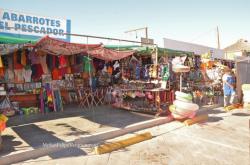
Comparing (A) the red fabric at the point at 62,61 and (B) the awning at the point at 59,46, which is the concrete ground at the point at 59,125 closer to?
(A) the red fabric at the point at 62,61

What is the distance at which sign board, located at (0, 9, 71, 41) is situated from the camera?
10.9m

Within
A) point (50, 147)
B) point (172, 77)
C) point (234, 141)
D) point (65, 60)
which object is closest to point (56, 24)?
point (65, 60)

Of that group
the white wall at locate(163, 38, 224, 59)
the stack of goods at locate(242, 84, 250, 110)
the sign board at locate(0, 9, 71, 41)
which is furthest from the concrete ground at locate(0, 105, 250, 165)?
the white wall at locate(163, 38, 224, 59)

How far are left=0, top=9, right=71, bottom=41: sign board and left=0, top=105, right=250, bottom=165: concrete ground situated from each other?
4.64 metres

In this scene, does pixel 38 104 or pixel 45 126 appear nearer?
pixel 45 126

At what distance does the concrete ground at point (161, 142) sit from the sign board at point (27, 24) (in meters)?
4.64

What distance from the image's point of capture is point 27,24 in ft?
38.3

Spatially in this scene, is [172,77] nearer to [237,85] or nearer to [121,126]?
[121,126]

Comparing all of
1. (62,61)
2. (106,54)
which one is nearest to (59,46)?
(62,61)

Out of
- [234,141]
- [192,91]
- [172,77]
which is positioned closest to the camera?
[234,141]

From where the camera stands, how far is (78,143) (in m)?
6.22

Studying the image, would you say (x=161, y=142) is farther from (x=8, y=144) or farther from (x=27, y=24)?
(x=27, y=24)

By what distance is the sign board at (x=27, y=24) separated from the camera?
10.9 m

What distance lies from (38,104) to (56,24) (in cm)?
455
